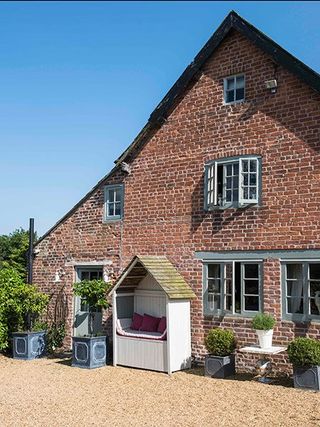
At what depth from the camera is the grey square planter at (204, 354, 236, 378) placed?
479 inches

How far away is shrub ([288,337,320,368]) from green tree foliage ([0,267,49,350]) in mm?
8031

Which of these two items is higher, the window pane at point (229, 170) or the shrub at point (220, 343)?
the window pane at point (229, 170)

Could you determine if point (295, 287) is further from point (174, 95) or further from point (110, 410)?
point (174, 95)

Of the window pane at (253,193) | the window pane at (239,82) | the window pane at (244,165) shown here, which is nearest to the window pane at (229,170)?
the window pane at (244,165)

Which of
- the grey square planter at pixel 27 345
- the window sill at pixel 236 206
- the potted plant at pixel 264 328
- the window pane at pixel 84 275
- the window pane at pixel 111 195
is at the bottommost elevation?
the grey square planter at pixel 27 345

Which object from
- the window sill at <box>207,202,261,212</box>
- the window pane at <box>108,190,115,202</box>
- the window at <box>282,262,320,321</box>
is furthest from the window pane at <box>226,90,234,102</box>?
the window pane at <box>108,190,115,202</box>

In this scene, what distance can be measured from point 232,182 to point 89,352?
5.52 meters

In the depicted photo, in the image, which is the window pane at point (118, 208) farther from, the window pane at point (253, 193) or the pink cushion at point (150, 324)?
the window pane at point (253, 193)

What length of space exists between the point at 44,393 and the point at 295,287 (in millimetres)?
5854

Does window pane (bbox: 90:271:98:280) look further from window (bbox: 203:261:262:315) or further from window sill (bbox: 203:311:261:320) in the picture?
window sill (bbox: 203:311:261:320)

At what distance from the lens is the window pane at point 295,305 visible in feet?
39.6

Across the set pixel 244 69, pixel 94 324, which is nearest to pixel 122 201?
pixel 94 324

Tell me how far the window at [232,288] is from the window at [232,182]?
1.52 m

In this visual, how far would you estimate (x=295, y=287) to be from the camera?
40.0ft
